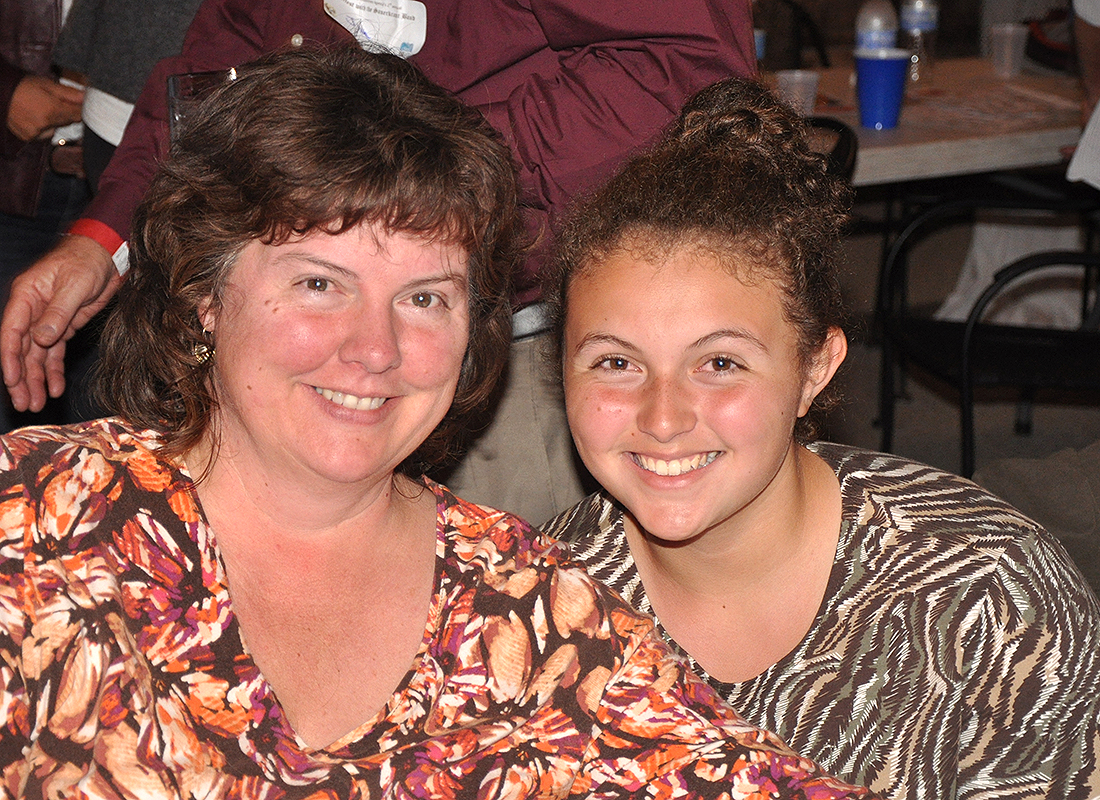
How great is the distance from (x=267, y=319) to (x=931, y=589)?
3.43ft

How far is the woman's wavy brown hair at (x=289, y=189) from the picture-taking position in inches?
63.1

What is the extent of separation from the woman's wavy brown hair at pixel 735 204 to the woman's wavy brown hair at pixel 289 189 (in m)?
0.19

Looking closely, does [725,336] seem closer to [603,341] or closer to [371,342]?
[603,341]

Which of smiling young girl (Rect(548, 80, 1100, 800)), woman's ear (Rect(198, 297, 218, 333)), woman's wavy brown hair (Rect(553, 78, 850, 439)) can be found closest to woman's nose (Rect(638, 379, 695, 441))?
smiling young girl (Rect(548, 80, 1100, 800))

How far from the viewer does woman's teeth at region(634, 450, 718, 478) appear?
182cm

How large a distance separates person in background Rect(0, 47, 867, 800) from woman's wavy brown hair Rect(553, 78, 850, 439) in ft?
0.67

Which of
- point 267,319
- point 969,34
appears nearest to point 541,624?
point 267,319

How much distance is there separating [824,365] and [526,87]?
657 millimetres

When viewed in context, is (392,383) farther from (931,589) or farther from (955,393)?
(955,393)

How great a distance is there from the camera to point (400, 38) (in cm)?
206

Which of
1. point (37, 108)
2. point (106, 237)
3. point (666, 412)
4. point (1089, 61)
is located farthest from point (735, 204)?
point (1089, 61)

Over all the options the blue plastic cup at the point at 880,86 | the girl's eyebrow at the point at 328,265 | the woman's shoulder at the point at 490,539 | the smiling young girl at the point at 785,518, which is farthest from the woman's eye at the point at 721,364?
the blue plastic cup at the point at 880,86

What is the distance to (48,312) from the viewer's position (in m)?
2.15

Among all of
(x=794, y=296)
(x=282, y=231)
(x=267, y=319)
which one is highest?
(x=282, y=231)
